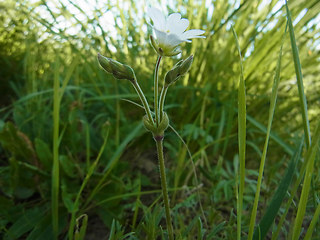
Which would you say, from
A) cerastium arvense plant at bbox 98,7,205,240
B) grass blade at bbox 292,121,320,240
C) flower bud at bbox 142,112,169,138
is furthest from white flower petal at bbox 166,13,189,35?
grass blade at bbox 292,121,320,240

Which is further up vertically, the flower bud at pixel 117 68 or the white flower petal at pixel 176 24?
the white flower petal at pixel 176 24

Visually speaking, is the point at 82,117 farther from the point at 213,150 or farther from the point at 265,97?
the point at 265,97

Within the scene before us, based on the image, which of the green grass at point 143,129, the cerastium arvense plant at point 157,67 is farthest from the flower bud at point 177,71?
the green grass at point 143,129

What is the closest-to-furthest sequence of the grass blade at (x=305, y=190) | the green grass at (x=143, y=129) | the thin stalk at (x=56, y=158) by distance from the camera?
the grass blade at (x=305, y=190) < the thin stalk at (x=56, y=158) < the green grass at (x=143, y=129)

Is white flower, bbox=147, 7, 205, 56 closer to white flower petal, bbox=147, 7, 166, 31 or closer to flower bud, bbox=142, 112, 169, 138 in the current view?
white flower petal, bbox=147, 7, 166, 31

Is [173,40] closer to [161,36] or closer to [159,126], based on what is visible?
[161,36]

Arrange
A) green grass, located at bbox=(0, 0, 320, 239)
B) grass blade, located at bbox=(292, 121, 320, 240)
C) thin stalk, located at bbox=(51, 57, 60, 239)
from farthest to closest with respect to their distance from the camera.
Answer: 1. green grass, located at bbox=(0, 0, 320, 239)
2. thin stalk, located at bbox=(51, 57, 60, 239)
3. grass blade, located at bbox=(292, 121, 320, 240)

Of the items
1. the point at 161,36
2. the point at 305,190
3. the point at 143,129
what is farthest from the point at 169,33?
the point at 143,129

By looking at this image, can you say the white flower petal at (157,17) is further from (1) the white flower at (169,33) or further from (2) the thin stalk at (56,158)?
(2) the thin stalk at (56,158)
